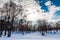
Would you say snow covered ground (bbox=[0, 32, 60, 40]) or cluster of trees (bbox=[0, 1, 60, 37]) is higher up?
cluster of trees (bbox=[0, 1, 60, 37])

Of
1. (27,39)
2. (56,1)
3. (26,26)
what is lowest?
(27,39)

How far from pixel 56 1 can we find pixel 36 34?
0.56m

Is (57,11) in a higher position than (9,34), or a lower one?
higher

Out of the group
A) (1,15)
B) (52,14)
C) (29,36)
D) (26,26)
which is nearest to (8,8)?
(1,15)

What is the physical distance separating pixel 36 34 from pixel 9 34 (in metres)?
0.39

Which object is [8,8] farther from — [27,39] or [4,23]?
[27,39]

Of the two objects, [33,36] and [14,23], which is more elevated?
[14,23]

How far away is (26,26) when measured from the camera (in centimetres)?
218

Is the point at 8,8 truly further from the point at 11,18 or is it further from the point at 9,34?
the point at 9,34

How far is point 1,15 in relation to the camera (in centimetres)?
219

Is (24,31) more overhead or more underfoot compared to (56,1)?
more underfoot

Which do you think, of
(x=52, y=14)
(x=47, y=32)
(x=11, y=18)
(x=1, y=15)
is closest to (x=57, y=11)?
(x=52, y=14)

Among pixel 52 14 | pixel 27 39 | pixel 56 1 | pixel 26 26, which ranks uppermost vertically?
pixel 56 1

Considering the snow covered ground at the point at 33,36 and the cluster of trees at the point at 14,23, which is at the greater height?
the cluster of trees at the point at 14,23
